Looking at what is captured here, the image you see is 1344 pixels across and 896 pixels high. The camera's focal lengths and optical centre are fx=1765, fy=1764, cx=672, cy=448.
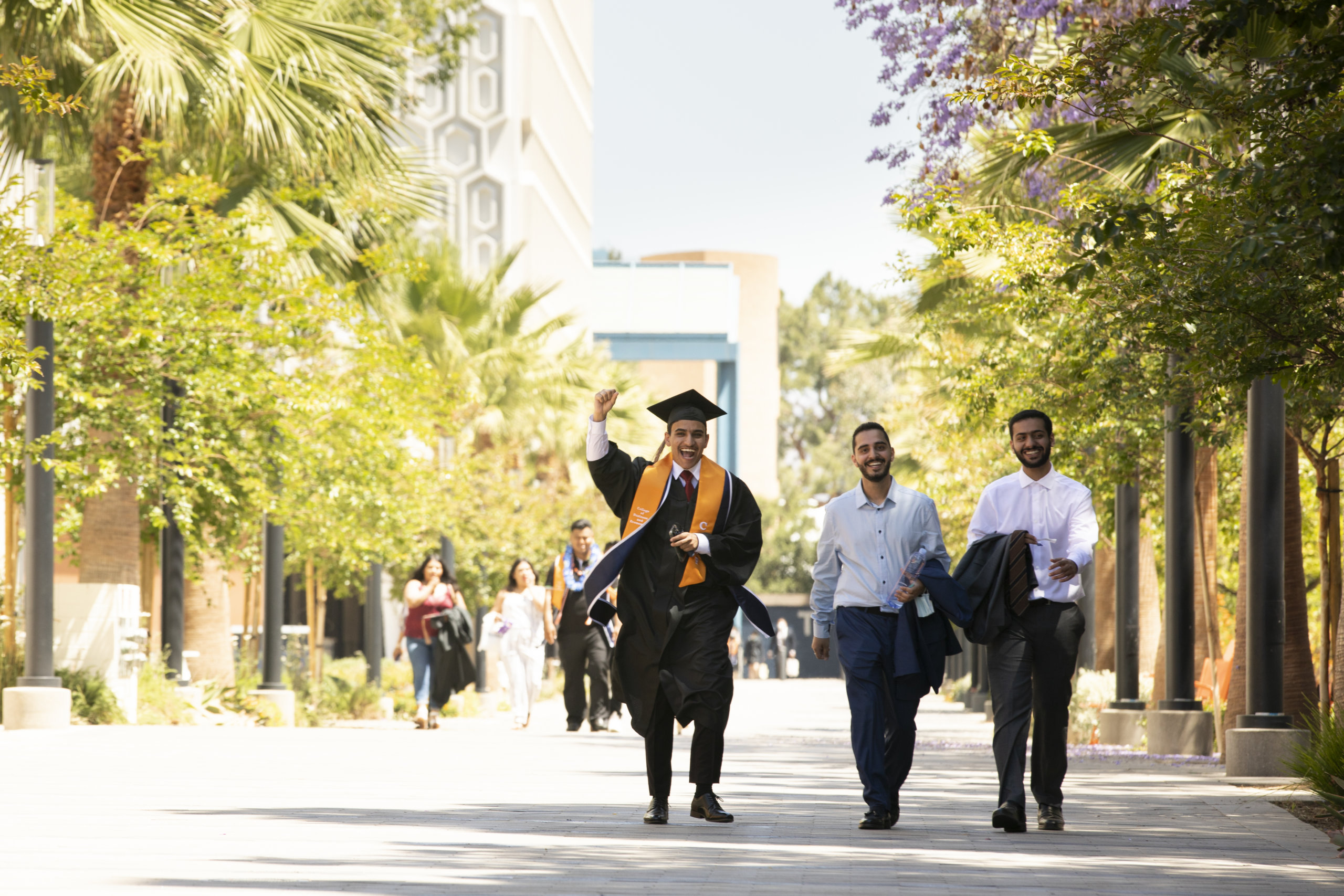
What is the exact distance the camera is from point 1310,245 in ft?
21.7

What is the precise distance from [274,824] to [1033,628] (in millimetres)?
3348

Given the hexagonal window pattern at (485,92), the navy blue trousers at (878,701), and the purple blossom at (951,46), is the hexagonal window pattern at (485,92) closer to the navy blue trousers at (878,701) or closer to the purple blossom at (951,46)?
the purple blossom at (951,46)

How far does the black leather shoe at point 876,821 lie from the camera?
7695 mm

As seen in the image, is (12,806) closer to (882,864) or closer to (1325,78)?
(882,864)

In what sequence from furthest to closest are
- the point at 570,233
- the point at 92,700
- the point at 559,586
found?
the point at 570,233, the point at 559,586, the point at 92,700

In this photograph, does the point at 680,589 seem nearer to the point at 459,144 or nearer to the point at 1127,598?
the point at 1127,598

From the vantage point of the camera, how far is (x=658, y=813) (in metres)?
7.81

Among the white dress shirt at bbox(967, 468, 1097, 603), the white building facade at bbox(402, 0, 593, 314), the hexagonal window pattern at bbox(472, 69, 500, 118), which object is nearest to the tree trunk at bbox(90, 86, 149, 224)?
the white dress shirt at bbox(967, 468, 1097, 603)

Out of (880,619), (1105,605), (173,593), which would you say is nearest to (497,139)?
(1105,605)

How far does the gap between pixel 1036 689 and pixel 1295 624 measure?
6023mm

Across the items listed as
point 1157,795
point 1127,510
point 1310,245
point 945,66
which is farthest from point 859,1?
point 1310,245

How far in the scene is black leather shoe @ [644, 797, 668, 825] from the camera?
25.6ft

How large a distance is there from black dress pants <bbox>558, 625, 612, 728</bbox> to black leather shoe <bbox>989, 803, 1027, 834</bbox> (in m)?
8.46

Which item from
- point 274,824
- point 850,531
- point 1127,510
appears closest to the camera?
point 274,824
